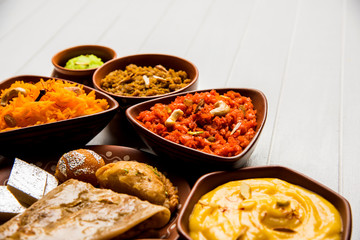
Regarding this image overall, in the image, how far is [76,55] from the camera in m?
3.40

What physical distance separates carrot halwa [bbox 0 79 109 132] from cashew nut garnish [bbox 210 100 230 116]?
28.9 inches

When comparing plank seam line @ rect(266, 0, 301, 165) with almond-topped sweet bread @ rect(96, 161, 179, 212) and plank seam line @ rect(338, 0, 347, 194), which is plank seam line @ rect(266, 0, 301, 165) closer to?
plank seam line @ rect(338, 0, 347, 194)

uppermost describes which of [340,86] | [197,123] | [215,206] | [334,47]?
[334,47]

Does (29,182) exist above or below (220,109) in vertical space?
below

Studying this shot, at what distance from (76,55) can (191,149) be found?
1.78m

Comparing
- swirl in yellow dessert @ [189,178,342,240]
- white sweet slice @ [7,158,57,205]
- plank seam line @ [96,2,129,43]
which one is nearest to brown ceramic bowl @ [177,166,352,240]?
swirl in yellow dessert @ [189,178,342,240]

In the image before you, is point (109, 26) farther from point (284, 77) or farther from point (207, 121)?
point (207, 121)

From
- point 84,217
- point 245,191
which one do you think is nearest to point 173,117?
point 245,191

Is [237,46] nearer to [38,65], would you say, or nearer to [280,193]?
[38,65]

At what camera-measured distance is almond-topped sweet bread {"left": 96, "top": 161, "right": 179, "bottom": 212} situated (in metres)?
1.99

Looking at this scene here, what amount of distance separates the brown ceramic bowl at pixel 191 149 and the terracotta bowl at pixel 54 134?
226 millimetres

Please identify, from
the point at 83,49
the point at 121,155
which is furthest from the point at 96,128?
the point at 83,49

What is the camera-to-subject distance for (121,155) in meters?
2.43

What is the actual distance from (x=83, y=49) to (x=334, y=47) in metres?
2.55
